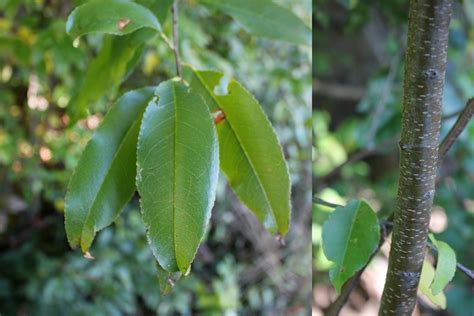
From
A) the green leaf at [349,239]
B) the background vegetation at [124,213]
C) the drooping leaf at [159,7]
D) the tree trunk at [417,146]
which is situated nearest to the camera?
the tree trunk at [417,146]

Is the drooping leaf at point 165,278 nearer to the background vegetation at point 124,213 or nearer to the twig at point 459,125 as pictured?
the twig at point 459,125

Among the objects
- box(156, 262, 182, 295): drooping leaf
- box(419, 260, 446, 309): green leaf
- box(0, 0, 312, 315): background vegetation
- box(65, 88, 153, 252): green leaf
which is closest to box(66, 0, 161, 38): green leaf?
box(65, 88, 153, 252): green leaf

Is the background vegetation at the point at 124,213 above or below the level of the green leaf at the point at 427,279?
below

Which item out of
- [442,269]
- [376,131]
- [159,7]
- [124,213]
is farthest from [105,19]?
[124,213]

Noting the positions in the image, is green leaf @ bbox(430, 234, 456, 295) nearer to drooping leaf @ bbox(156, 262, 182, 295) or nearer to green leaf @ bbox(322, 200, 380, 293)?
green leaf @ bbox(322, 200, 380, 293)

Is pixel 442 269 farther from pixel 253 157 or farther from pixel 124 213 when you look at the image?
pixel 124 213

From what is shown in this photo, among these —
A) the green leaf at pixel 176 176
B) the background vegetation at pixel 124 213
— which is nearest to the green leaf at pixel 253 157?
the green leaf at pixel 176 176
